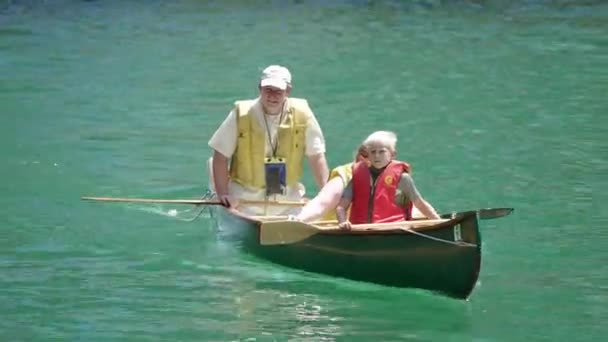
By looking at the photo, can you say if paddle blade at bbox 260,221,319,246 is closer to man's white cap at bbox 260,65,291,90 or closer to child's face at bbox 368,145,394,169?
child's face at bbox 368,145,394,169

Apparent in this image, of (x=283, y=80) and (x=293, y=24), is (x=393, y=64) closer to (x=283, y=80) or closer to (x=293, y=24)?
(x=293, y=24)

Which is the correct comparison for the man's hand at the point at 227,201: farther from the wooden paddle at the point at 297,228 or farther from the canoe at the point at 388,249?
the wooden paddle at the point at 297,228

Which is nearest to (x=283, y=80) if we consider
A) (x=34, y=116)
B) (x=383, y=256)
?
(x=383, y=256)

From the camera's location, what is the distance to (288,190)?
10.9 m

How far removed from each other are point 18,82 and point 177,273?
30.0 feet

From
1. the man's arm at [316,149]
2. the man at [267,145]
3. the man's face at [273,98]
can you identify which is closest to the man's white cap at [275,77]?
the man's face at [273,98]

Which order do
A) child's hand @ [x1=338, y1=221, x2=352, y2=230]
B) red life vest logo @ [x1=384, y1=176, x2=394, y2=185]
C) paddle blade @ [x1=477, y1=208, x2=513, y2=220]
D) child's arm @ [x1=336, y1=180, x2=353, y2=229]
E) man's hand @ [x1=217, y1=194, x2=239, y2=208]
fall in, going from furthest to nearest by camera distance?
man's hand @ [x1=217, y1=194, x2=239, y2=208] < child's arm @ [x1=336, y1=180, x2=353, y2=229] < red life vest logo @ [x1=384, y1=176, x2=394, y2=185] < child's hand @ [x1=338, y1=221, x2=352, y2=230] < paddle blade @ [x1=477, y1=208, x2=513, y2=220]

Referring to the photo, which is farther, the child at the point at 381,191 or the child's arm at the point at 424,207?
the child's arm at the point at 424,207

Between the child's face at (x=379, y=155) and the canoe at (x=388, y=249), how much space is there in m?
0.37

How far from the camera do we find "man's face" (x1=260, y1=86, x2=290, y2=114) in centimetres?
1041

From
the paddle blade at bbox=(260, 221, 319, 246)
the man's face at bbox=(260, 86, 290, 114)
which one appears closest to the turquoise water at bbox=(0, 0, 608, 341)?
the paddle blade at bbox=(260, 221, 319, 246)

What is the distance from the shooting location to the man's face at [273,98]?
10406 millimetres

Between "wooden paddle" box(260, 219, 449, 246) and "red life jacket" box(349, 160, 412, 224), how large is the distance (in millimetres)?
150

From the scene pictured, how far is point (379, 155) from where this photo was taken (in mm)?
9695
